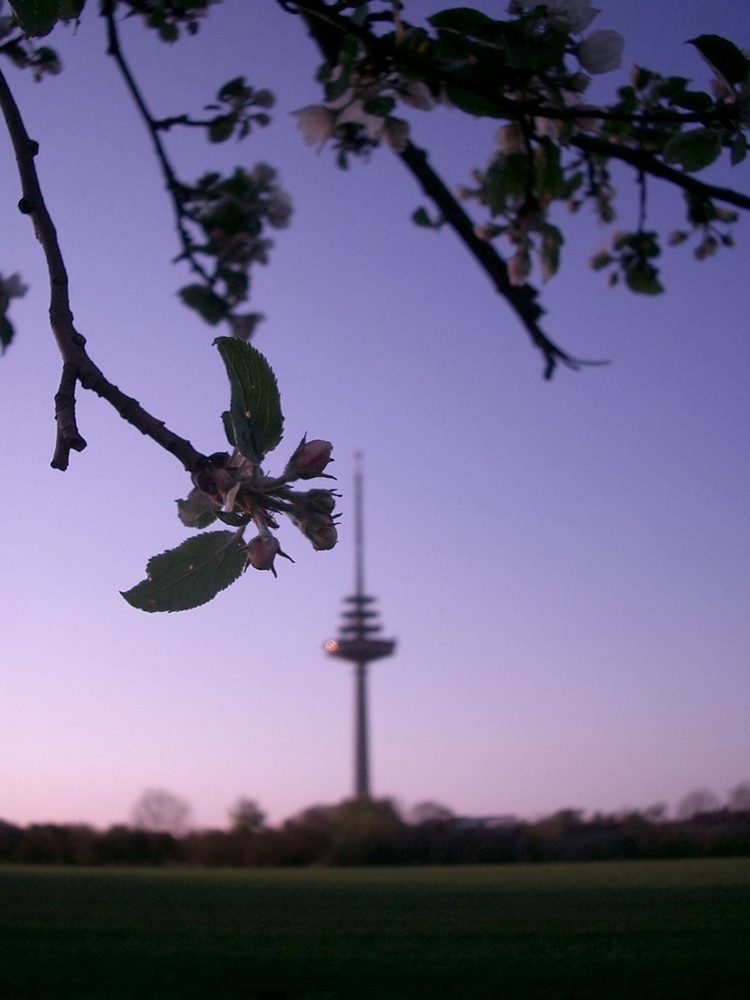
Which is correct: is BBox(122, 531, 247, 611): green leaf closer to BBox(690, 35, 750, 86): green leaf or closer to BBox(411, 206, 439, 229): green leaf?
BBox(690, 35, 750, 86): green leaf

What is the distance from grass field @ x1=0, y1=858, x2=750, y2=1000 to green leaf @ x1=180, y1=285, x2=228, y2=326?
144 centimetres

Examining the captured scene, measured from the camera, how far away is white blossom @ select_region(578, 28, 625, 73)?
1174 mm

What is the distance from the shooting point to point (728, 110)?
1.15m

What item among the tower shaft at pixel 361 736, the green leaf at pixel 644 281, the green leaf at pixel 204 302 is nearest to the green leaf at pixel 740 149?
the green leaf at pixel 644 281

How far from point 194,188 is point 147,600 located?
77.9 inches

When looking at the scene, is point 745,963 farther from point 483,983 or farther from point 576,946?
point 483,983

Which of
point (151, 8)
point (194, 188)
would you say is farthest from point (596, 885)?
point (151, 8)

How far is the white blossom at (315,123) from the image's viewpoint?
1295 millimetres

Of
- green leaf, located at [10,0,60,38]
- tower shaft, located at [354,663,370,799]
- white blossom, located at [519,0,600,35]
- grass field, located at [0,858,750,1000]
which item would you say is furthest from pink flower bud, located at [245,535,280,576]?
tower shaft, located at [354,663,370,799]

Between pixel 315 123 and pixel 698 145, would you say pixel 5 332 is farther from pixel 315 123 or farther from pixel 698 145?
pixel 698 145

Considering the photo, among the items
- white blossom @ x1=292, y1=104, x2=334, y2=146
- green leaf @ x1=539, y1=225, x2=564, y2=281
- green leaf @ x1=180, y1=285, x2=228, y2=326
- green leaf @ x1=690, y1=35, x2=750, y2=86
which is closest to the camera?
green leaf @ x1=690, y1=35, x2=750, y2=86

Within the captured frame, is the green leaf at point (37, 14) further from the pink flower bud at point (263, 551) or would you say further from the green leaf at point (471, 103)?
the green leaf at point (471, 103)

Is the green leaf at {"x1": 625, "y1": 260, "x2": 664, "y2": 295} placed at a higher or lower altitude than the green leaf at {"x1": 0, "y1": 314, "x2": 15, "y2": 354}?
higher

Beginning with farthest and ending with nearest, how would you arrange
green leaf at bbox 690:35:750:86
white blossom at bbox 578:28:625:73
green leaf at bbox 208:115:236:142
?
→ green leaf at bbox 208:115:236:142
white blossom at bbox 578:28:625:73
green leaf at bbox 690:35:750:86
